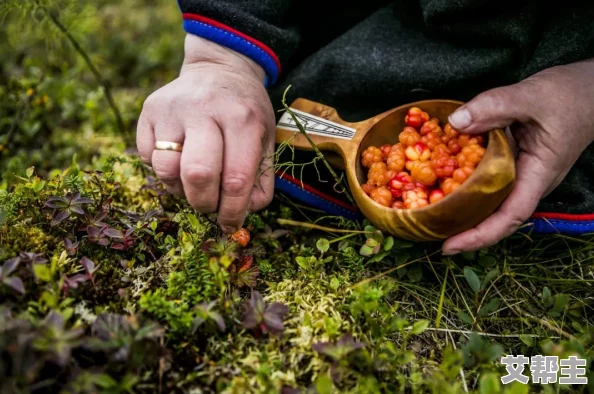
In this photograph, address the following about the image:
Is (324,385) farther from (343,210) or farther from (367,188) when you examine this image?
(343,210)

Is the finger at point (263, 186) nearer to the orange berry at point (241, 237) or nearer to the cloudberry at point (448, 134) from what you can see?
the orange berry at point (241, 237)

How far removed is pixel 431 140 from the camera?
150 cm

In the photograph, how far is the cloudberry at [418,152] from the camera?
146 centimetres

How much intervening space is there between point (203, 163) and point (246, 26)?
640mm

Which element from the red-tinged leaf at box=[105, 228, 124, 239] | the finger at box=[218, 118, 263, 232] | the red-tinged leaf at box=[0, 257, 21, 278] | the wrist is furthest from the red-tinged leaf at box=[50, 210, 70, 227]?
the wrist

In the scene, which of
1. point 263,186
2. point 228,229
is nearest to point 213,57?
point 263,186

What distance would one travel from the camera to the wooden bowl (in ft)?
4.33

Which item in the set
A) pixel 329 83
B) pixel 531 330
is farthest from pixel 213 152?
pixel 531 330

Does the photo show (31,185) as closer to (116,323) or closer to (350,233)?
(116,323)

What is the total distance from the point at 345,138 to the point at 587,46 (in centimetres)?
85

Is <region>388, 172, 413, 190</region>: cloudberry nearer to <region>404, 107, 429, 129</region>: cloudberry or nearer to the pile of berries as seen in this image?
the pile of berries

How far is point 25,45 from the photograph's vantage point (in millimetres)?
3020

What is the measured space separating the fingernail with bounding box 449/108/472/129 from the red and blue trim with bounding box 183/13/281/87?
0.74m

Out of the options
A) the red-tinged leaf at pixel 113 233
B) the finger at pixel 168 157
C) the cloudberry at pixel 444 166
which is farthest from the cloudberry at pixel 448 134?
the red-tinged leaf at pixel 113 233
